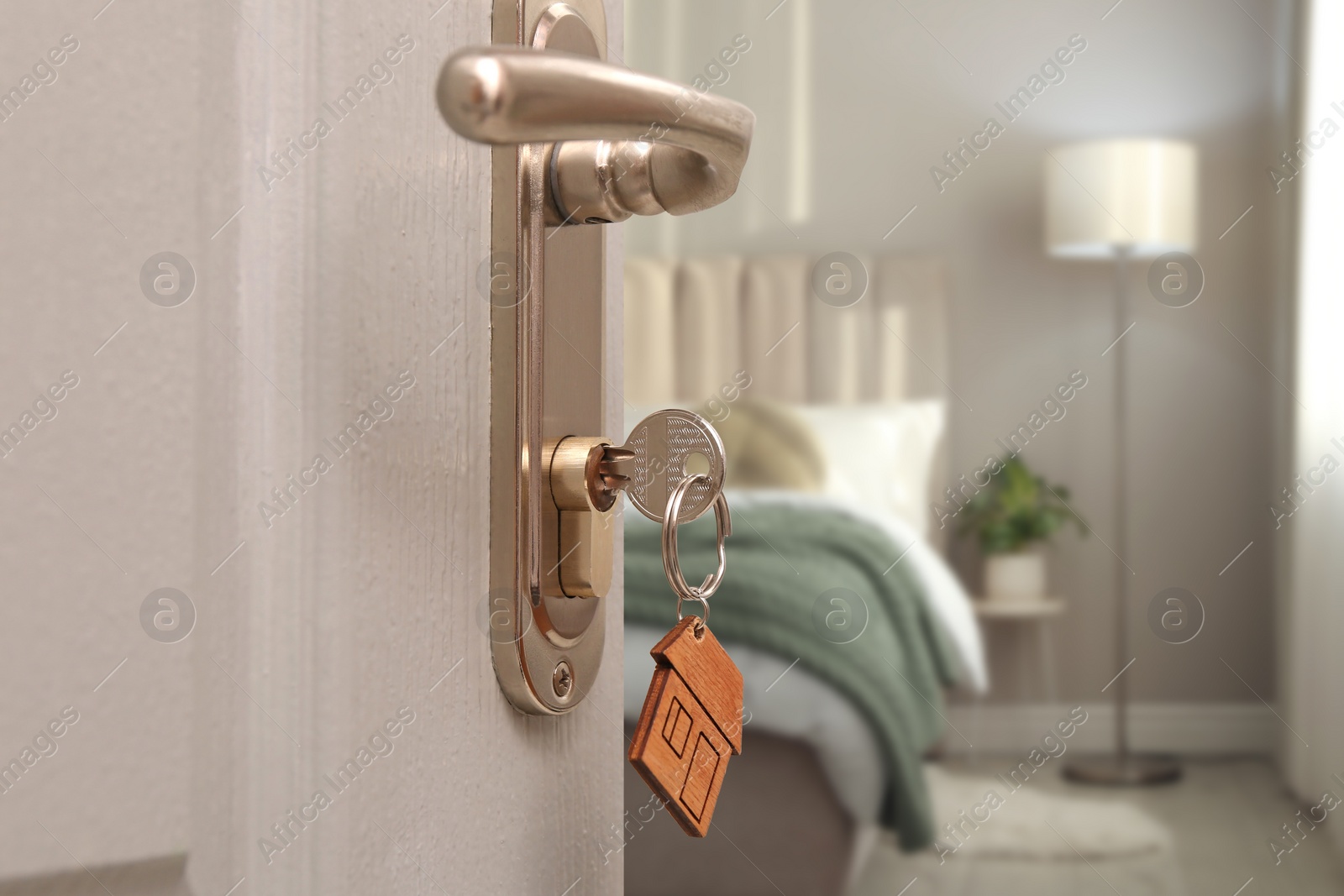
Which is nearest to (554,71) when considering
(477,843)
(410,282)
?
(410,282)

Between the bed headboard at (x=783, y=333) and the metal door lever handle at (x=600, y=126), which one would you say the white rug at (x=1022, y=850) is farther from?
the metal door lever handle at (x=600, y=126)

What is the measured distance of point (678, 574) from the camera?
31 centimetres

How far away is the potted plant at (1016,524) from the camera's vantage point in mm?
1572

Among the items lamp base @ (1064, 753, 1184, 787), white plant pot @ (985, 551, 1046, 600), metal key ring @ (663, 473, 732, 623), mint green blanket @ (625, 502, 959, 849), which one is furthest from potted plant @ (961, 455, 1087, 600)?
metal key ring @ (663, 473, 732, 623)

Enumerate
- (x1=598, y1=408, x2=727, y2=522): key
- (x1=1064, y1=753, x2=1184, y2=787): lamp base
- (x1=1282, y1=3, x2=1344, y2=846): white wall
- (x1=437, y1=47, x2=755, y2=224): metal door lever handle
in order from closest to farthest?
(x1=437, y1=47, x2=755, y2=224): metal door lever handle, (x1=598, y1=408, x2=727, y2=522): key, (x1=1282, y1=3, x2=1344, y2=846): white wall, (x1=1064, y1=753, x2=1184, y2=787): lamp base

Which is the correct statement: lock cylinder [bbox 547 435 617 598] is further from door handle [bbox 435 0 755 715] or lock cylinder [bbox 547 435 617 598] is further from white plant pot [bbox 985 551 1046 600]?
white plant pot [bbox 985 551 1046 600]

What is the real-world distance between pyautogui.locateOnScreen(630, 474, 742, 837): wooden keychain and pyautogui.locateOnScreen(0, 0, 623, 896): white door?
6cm

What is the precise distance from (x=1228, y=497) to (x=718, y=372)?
80 cm

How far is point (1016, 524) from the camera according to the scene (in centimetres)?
158

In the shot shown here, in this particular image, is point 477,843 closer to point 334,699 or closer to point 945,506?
point 334,699

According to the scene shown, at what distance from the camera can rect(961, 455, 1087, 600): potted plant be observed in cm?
157

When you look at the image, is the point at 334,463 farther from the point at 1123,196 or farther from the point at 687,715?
the point at 1123,196

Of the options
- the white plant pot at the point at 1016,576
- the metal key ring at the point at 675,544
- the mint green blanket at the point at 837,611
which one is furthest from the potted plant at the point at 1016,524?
the metal key ring at the point at 675,544

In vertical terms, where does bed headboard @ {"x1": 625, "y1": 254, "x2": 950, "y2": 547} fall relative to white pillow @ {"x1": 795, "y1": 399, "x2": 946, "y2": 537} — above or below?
above
